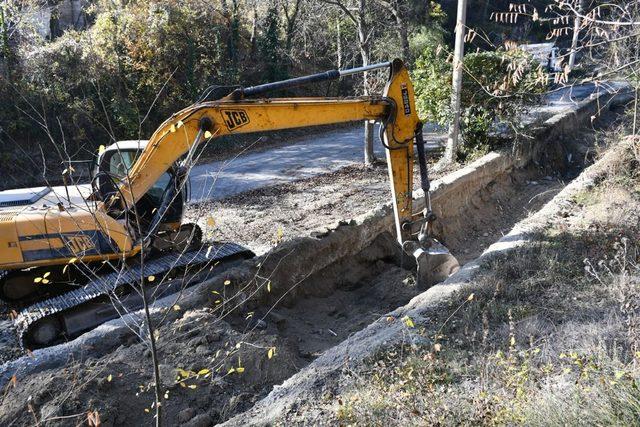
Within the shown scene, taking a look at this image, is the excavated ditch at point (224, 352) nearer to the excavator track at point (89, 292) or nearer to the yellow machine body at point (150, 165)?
the excavator track at point (89, 292)

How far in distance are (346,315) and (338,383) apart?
9.86 feet

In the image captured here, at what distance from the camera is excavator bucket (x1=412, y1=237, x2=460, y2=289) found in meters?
7.96

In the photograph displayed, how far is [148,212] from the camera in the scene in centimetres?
776

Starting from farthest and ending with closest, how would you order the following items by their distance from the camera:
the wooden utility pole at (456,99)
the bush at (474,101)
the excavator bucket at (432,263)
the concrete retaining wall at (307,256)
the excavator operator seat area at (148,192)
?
1. the bush at (474,101)
2. the wooden utility pole at (456,99)
3. the excavator bucket at (432,263)
4. the excavator operator seat area at (148,192)
5. the concrete retaining wall at (307,256)

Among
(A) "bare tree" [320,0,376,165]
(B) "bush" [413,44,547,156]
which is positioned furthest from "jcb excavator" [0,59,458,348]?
(B) "bush" [413,44,547,156]

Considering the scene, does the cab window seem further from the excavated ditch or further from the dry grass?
the dry grass

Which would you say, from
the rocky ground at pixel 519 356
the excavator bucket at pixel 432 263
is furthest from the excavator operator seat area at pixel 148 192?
the rocky ground at pixel 519 356

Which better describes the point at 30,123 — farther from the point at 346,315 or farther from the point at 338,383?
the point at 338,383

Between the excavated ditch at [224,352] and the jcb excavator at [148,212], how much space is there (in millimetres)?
738

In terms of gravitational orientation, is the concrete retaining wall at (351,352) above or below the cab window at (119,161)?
below

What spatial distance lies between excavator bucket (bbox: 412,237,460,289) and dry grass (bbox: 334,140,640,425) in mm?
855

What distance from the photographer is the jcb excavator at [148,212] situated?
664 cm

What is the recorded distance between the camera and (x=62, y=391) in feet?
17.1

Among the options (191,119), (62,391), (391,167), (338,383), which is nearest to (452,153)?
(391,167)
